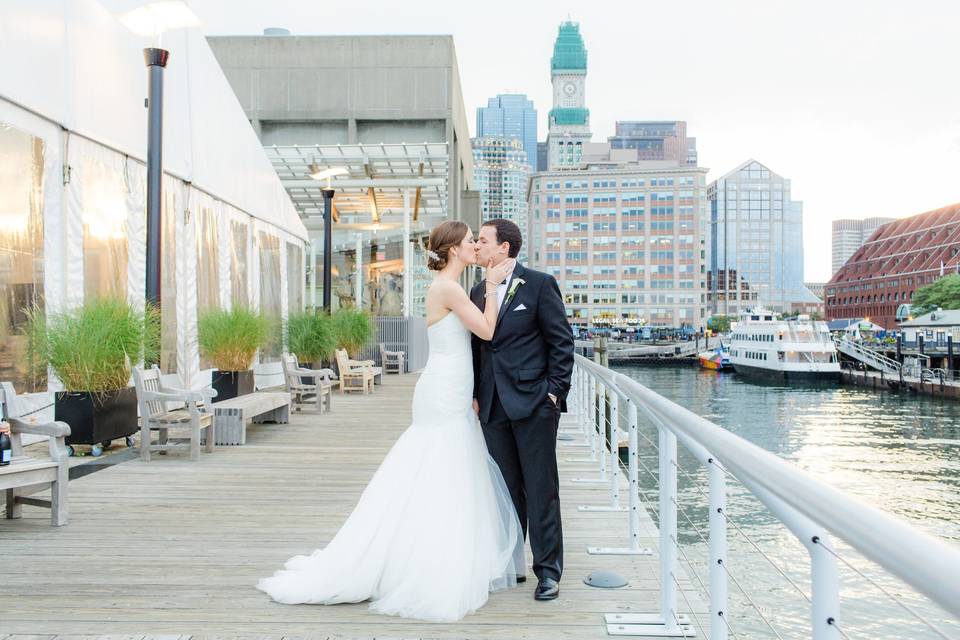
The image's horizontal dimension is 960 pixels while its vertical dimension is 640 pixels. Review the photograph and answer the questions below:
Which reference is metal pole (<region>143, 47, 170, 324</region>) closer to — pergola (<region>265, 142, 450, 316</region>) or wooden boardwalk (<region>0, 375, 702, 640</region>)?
wooden boardwalk (<region>0, 375, 702, 640</region>)

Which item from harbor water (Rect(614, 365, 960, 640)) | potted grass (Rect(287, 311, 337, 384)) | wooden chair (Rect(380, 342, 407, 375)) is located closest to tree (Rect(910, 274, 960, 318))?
harbor water (Rect(614, 365, 960, 640))

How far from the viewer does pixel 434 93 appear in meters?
31.7

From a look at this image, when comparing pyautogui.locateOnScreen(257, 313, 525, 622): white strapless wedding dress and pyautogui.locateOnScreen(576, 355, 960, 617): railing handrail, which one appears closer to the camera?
pyautogui.locateOnScreen(576, 355, 960, 617): railing handrail

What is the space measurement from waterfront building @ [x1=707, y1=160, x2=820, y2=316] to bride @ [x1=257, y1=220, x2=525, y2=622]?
19640 centimetres

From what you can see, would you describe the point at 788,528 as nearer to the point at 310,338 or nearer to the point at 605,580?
the point at 605,580

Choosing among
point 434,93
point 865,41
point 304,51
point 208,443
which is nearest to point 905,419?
point 434,93

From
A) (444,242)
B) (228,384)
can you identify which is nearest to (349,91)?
(228,384)

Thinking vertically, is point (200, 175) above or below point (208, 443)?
above

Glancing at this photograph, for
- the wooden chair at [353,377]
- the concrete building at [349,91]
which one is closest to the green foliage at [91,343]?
the wooden chair at [353,377]

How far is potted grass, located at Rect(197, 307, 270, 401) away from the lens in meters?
11.3

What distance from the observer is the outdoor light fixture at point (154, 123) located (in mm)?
8578

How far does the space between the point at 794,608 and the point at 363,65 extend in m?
27.8

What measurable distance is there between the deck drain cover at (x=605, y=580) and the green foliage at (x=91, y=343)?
5436 mm

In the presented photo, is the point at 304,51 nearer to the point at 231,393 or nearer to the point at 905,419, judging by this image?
the point at 231,393
